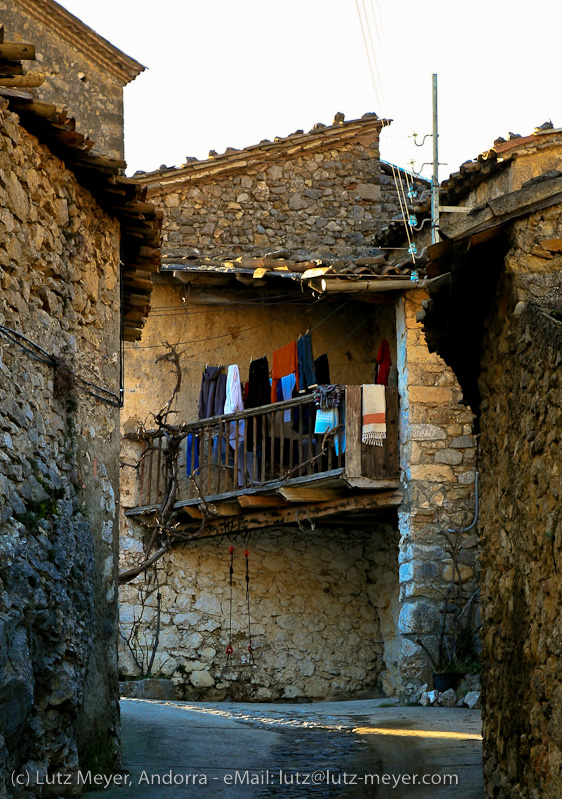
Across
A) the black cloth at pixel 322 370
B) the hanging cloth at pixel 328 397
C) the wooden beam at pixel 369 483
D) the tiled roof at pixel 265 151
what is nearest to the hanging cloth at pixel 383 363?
the black cloth at pixel 322 370

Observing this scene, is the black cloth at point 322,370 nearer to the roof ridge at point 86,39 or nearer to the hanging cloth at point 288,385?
the hanging cloth at point 288,385

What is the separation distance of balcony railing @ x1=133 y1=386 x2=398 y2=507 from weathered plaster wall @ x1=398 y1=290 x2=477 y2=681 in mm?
318

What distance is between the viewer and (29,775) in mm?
5949

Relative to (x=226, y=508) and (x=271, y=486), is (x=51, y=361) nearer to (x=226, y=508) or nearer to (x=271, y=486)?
(x=271, y=486)

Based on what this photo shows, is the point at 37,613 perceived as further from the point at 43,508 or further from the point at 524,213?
the point at 524,213

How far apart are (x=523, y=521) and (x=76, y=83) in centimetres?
841

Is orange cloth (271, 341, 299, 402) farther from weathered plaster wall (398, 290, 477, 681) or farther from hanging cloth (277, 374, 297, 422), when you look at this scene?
weathered plaster wall (398, 290, 477, 681)

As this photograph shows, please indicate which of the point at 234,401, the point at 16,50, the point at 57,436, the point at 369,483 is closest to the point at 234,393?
the point at 234,401

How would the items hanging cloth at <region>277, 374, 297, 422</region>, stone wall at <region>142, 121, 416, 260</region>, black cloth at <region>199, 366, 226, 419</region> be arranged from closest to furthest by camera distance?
hanging cloth at <region>277, 374, 297, 422</region> < black cloth at <region>199, 366, 226, 419</region> < stone wall at <region>142, 121, 416, 260</region>

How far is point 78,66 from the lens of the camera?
12.1m

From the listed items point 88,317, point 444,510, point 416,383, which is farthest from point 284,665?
point 88,317

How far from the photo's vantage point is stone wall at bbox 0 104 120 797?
604 centimetres

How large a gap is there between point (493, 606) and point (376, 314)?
30.8 ft

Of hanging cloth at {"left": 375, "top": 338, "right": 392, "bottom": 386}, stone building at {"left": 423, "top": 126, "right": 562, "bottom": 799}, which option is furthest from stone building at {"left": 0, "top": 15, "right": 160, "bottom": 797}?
hanging cloth at {"left": 375, "top": 338, "right": 392, "bottom": 386}
